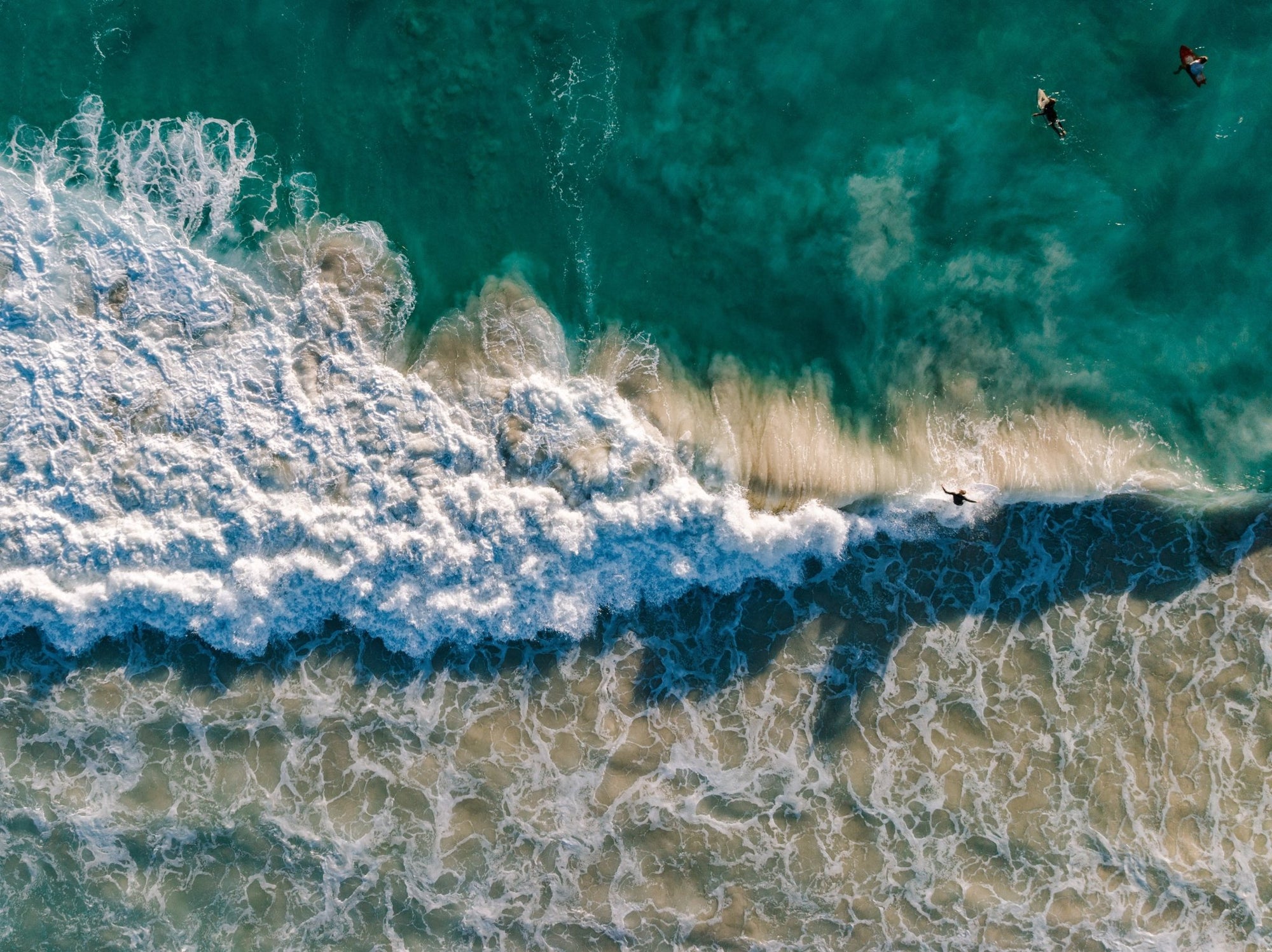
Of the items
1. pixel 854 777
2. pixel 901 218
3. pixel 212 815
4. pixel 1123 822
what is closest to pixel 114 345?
pixel 212 815

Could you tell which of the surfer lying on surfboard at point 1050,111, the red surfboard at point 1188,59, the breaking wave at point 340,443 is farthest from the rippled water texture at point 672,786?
the red surfboard at point 1188,59

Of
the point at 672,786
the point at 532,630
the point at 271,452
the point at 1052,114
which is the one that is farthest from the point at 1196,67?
the point at 271,452

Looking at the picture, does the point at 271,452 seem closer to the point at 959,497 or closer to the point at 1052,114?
the point at 959,497

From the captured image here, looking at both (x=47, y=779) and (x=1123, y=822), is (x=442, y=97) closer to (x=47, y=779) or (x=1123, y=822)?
(x=47, y=779)

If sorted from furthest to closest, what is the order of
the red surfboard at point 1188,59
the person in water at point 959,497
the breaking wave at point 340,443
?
the breaking wave at point 340,443, the person in water at point 959,497, the red surfboard at point 1188,59

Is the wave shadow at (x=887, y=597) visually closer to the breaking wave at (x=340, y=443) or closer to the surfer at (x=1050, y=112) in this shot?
the breaking wave at (x=340, y=443)
